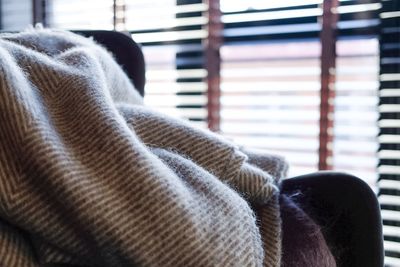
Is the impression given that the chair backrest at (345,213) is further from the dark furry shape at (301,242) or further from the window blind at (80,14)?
the window blind at (80,14)

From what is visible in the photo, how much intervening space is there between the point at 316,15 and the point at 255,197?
932mm

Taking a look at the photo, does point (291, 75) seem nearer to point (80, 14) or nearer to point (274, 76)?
point (274, 76)

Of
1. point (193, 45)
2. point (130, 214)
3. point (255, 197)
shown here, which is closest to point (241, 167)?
point (255, 197)

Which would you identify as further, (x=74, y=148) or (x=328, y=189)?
(x=328, y=189)

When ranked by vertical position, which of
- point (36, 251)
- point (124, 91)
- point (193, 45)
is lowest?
point (36, 251)

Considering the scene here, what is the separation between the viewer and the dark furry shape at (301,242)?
48cm

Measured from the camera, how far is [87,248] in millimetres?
385

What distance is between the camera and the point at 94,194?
37cm

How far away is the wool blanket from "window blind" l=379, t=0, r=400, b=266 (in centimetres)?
85

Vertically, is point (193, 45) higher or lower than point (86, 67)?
higher

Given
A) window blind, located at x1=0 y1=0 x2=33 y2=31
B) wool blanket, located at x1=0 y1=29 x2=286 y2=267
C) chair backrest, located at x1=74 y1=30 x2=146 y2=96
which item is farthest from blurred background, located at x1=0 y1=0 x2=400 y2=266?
wool blanket, located at x1=0 y1=29 x2=286 y2=267

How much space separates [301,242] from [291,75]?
92cm

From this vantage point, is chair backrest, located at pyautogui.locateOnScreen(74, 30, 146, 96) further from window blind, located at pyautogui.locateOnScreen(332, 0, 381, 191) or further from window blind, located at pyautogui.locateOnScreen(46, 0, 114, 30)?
window blind, located at pyautogui.locateOnScreen(46, 0, 114, 30)

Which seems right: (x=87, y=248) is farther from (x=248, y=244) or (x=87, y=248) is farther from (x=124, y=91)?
(x=124, y=91)
